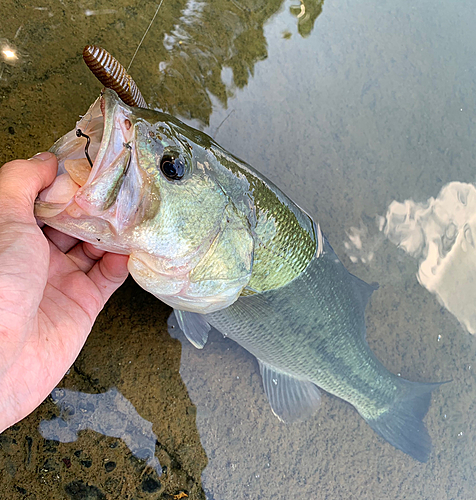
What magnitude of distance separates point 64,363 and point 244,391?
4.41ft

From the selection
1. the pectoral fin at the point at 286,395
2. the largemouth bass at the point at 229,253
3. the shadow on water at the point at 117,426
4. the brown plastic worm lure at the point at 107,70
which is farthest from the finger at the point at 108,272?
the pectoral fin at the point at 286,395

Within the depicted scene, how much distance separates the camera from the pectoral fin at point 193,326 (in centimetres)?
229

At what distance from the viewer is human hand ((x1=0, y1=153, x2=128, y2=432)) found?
4.65ft

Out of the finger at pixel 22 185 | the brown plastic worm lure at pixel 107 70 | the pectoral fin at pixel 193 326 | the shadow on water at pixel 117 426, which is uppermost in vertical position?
the brown plastic worm lure at pixel 107 70

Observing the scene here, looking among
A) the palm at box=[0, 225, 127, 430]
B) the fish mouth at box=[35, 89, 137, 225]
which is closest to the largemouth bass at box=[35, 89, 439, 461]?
the fish mouth at box=[35, 89, 137, 225]

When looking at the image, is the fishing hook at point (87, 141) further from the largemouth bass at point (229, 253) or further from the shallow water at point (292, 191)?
the shallow water at point (292, 191)

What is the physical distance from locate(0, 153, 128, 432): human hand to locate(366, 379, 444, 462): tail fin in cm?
225

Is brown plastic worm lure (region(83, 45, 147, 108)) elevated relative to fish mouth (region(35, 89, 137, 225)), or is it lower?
elevated

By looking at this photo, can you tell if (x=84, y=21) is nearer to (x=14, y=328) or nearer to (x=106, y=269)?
(x=106, y=269)

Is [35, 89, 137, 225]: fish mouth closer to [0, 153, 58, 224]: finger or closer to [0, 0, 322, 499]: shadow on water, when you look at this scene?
[0, 153, 58, 224]: finger

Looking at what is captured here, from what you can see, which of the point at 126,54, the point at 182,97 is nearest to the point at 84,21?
the point at 126,54

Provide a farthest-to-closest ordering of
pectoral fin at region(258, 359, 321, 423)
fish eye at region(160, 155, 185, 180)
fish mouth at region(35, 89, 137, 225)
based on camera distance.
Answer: pectoral fin at region(258, 359, 321, 423) < fish eye at region(160, 155, 185, 180) < fish mouth at region(35, 89, 137, 225)

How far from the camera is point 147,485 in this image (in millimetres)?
2340

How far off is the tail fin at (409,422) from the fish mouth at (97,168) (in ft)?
8.26
